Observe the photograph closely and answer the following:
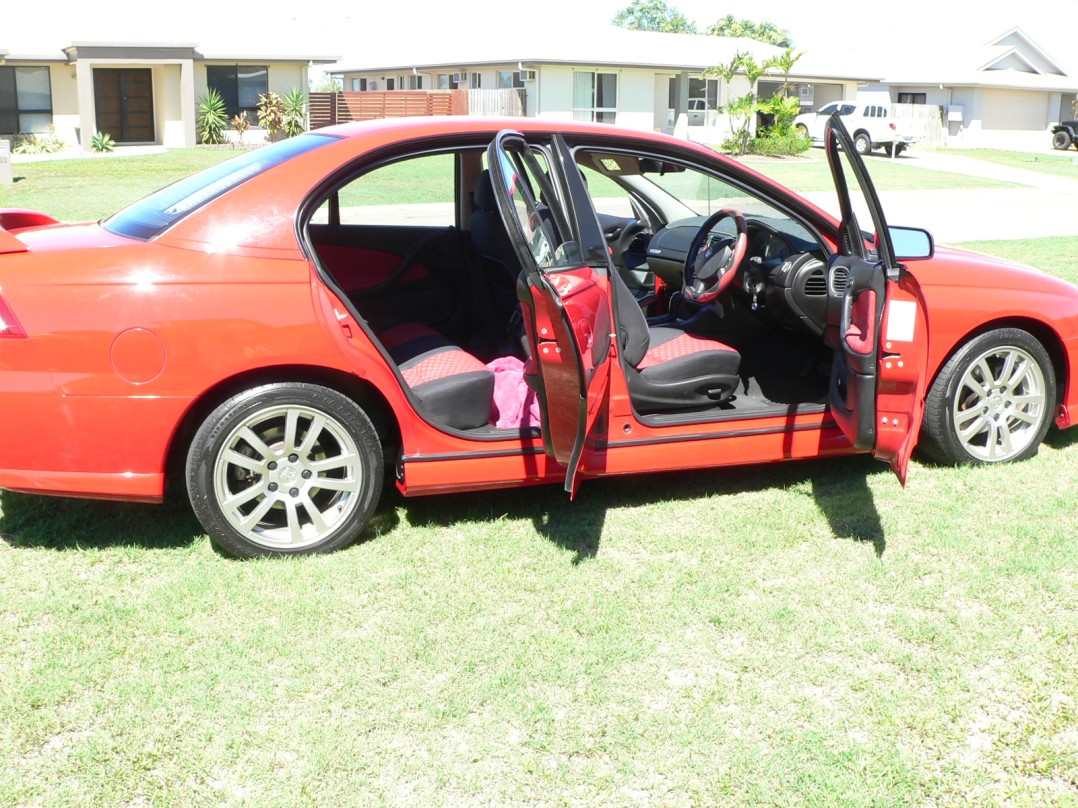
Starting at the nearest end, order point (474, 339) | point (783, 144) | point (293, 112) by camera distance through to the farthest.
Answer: point (474, 339) → point (293, 112) → point (783, 144)

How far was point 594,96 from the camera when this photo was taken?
40.2m

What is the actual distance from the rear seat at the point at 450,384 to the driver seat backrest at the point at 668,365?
60 centimetres

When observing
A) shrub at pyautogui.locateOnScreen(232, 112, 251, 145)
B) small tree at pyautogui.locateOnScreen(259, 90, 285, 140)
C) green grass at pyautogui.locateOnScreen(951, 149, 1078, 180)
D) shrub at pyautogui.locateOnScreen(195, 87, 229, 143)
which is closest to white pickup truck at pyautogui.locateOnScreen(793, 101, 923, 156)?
green grass at pyautogui.locateOnScreen(951, 149, 1078, 180)

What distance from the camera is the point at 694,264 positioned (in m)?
5.25

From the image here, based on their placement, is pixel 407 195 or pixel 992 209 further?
pixel 992 209

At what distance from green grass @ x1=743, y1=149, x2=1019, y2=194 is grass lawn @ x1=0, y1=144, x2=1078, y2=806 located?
60.4ft

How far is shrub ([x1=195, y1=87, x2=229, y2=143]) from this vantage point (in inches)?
1326

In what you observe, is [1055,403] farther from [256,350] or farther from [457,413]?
[256,350]

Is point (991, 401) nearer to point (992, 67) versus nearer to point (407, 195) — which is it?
point (407, 195)

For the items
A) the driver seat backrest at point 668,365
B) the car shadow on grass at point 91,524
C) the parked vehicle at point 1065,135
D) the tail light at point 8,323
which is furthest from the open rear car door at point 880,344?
the parked vehicle at point 1065,135

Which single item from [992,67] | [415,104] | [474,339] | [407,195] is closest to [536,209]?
[474,339]

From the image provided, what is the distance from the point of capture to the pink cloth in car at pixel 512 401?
4.74 m

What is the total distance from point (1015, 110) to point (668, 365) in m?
50.0

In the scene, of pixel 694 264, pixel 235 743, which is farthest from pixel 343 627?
pixel 694 264
